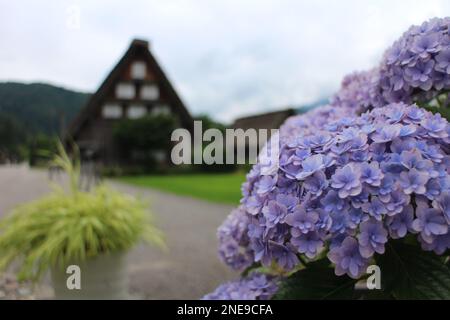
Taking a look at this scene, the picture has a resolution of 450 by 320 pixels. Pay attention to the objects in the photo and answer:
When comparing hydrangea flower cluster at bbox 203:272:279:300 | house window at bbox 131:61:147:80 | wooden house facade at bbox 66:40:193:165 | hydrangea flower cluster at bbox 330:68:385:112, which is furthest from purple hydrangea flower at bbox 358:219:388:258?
house window at bbox 131:61:147:80

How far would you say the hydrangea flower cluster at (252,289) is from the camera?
1637 mm

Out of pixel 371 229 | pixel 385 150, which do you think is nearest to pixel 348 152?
pixel 385 150

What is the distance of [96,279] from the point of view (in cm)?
271

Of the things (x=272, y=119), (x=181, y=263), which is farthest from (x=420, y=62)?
(x=272, y=119)

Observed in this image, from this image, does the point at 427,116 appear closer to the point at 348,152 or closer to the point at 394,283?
the point at 348,152

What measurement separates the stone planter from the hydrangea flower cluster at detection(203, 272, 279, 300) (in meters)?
1.17

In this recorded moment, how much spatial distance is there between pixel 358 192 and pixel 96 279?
2.02 metres

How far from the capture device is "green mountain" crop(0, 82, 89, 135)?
241 centimetres

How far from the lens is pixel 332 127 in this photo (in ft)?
4.59

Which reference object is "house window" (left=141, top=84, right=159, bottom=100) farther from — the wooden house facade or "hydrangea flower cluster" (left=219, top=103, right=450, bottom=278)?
"hydrangea flower cluster" (left=219, top=103, right=450, bottom=278)

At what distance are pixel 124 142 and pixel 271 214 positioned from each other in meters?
20.0

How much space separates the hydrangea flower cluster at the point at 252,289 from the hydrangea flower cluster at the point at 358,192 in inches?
14.6

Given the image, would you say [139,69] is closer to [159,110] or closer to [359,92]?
[359,92]

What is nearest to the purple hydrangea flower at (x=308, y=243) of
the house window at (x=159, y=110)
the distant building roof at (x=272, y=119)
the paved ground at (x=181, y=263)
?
the distant building roof at (x=272, y=119)
